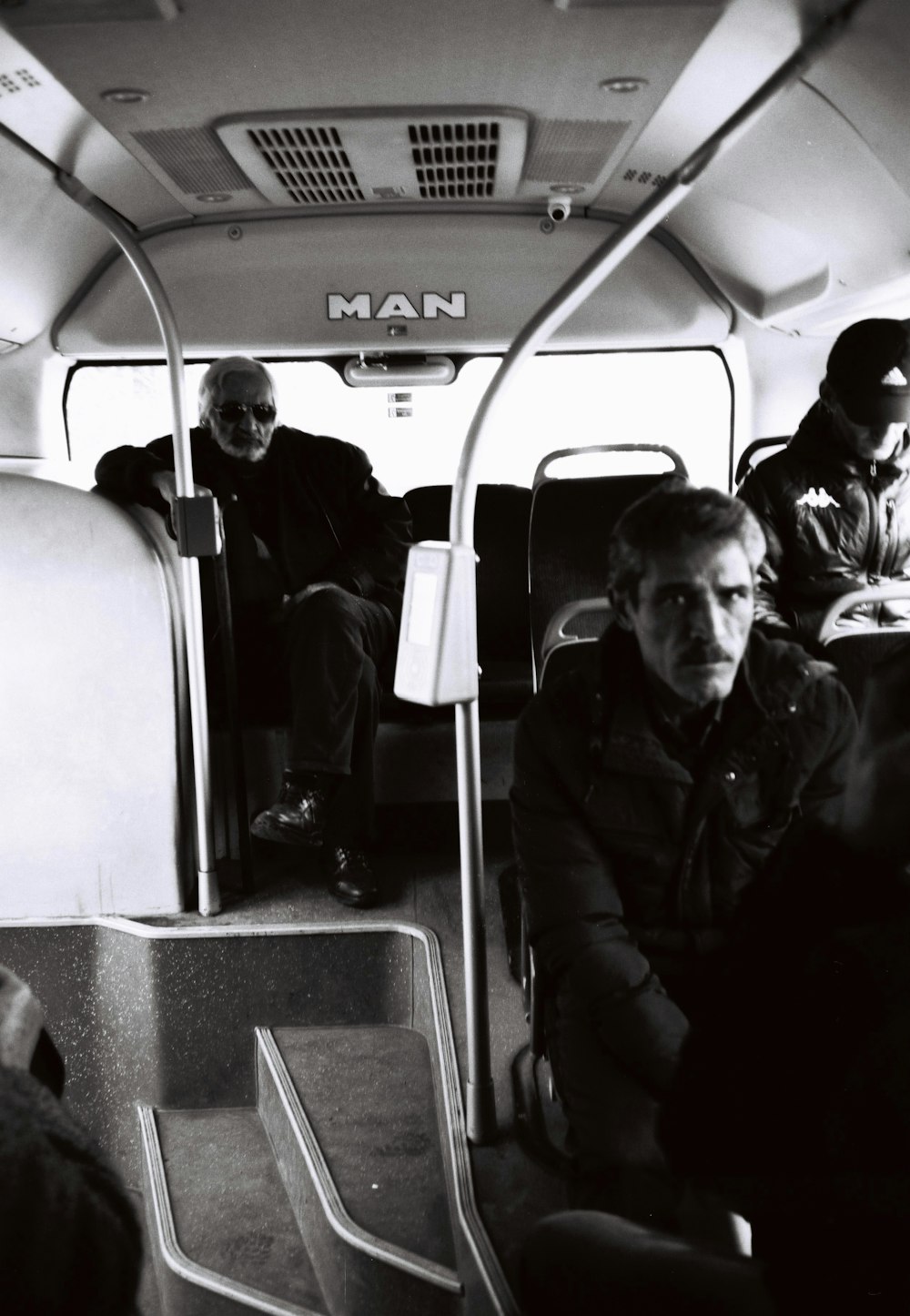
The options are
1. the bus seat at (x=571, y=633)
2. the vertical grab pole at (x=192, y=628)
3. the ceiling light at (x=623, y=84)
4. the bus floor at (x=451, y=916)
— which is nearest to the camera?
the bus floor at (x=451, y=916)

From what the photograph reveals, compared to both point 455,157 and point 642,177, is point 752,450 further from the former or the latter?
point 455,157

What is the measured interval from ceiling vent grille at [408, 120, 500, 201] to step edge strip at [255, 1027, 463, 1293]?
9.23ft

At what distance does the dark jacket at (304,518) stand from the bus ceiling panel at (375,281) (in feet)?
2.55

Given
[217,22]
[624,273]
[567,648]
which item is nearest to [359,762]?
[567,648]

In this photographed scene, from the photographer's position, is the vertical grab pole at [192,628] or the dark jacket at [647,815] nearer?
the dark jacket at [647,815]

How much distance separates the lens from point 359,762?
3482 mm

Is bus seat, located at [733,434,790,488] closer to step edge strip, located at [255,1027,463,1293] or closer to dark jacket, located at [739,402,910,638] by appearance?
dark jacket, located at [739,402,910,638]

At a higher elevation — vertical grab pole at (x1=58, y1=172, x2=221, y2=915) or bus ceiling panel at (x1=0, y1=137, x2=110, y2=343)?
bus ceiling panel at (x1=0, y1=137, x2=110, y2=343)

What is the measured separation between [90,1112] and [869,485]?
2654 mm

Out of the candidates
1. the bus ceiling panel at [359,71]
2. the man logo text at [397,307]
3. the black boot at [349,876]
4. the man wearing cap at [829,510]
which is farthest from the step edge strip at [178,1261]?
the man logo text at [397,307]

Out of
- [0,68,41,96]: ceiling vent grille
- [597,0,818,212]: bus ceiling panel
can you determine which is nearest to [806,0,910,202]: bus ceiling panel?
[597,0,818,212]: bus ceiling panel

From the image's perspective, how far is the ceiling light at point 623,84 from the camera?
3221 mm

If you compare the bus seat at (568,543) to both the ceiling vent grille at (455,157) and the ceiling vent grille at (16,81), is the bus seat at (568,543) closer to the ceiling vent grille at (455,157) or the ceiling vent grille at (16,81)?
the ceiling vent grille at (455,157)

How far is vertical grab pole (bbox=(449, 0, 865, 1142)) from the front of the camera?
171 cm
